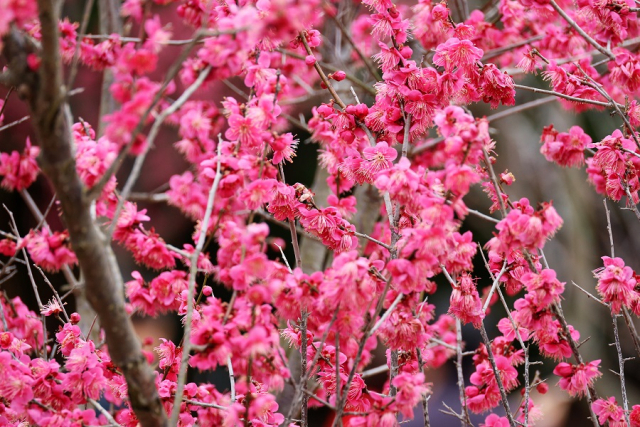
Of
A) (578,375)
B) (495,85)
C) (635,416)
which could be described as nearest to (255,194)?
(495,85)

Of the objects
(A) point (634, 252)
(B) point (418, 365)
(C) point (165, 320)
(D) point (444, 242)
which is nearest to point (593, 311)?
(A) point (634, 252)

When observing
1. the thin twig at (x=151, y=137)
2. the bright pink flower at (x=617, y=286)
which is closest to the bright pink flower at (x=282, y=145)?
the thin twig at (x=151, y=137)

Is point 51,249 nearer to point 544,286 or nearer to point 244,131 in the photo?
point 244,131

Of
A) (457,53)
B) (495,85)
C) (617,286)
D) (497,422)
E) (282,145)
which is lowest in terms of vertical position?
(497,422)

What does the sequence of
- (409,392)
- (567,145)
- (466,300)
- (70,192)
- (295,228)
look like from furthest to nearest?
1. (567,145)
2. (295,228)
3. (466,300)
4. (409,392)
5. (70,192)

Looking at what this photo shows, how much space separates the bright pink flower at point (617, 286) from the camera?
1.73m

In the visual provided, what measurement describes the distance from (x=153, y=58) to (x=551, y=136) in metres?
1.56

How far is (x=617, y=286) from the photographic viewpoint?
1.73 meters

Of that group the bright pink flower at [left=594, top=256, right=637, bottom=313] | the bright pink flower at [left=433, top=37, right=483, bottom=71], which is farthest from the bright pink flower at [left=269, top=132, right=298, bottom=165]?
the bright pink flower at [left=594, top=256, right=637, bottom=313]

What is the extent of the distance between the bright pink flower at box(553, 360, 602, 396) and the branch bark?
1.22 meters

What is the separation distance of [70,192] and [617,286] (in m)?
1.53

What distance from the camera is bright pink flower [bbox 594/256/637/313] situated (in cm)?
173

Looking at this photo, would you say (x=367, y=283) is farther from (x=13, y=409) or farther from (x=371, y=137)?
(x=13, y=409)

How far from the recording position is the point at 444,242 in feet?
4.50
